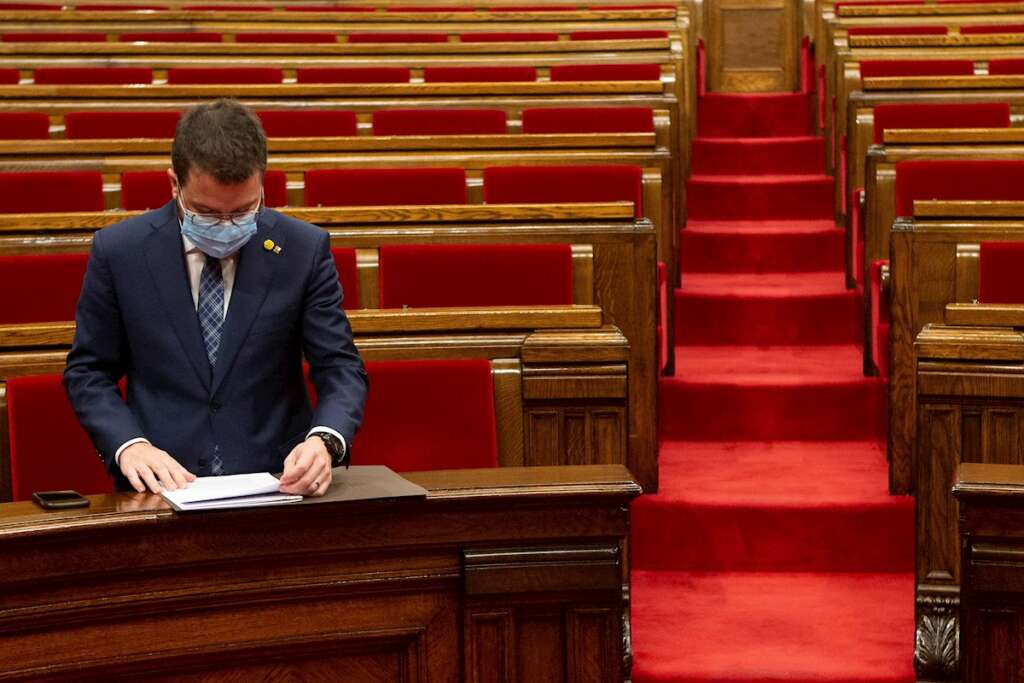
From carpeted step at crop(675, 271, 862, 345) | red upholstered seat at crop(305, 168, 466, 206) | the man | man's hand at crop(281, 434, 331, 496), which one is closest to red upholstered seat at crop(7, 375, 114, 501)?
the man

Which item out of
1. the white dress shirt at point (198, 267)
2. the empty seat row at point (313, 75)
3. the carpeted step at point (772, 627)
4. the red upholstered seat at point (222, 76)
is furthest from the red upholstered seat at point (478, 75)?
the white dress shirt at point (198, 267)

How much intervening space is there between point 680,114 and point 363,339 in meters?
0.78

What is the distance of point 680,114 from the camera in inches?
56.8

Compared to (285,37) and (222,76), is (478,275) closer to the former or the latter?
(222,76)

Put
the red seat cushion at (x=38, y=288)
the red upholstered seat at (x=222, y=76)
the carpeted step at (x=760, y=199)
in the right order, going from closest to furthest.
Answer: the red seat cushion at (x=38, y=288) < the carpeted step at (x=760, y=199) < the red upholstered seat at (x=222, y=76)

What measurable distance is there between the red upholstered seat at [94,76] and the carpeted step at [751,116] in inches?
27.3

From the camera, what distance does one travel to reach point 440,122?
136 cm

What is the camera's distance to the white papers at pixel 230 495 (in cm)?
46

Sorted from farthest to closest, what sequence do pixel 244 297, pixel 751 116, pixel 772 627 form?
pixel 751 116 → pixel 772 627 → pixel 244 297

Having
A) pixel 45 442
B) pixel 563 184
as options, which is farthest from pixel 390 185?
pixel 45 442

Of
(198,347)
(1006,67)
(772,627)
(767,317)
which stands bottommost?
(772,627)

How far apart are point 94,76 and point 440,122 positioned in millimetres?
503

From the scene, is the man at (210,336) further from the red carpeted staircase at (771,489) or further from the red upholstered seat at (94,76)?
the red upholstered seat at (94,76)

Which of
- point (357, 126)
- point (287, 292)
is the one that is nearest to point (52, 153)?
point (357, 126)
